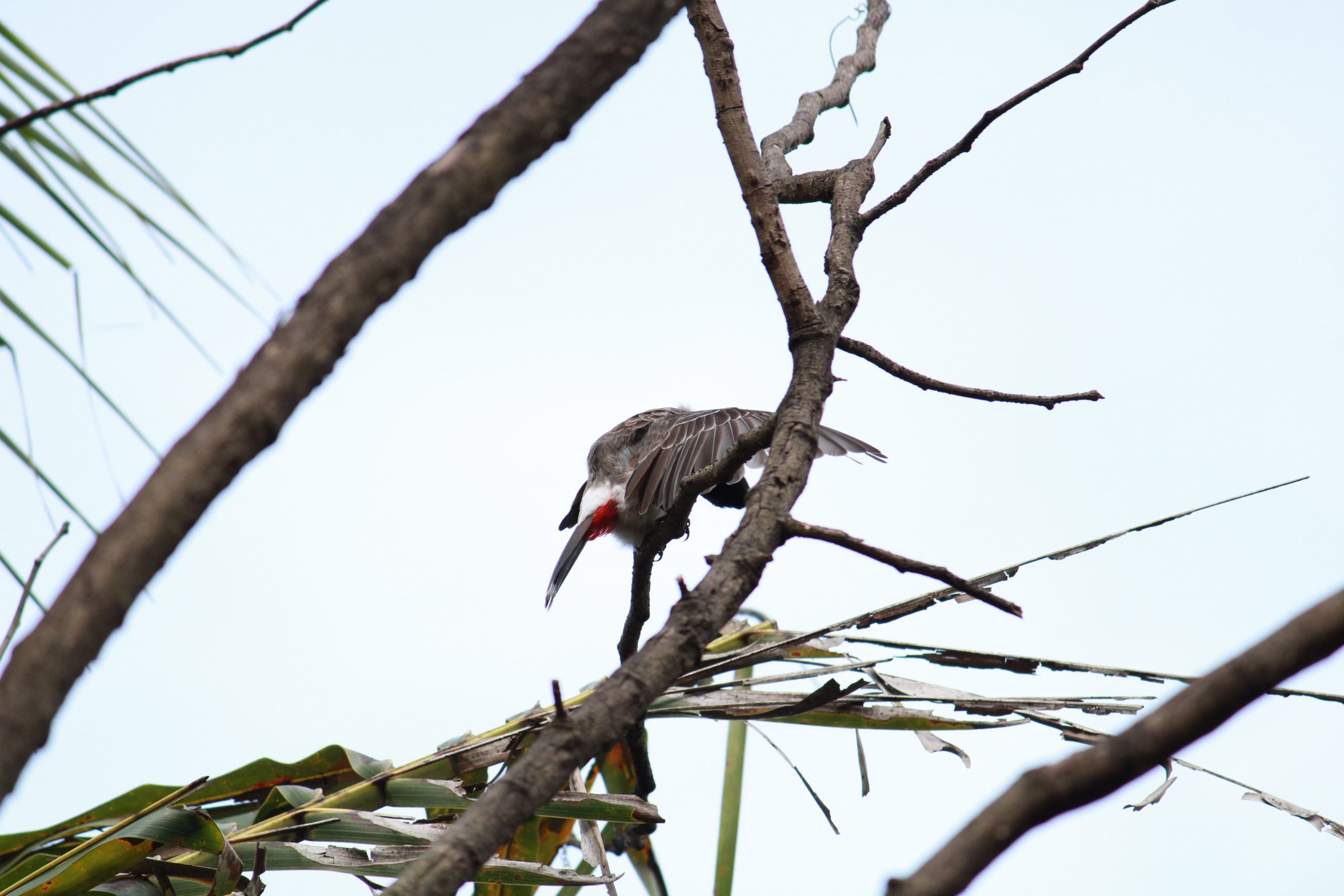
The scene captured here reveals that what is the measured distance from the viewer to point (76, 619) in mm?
671

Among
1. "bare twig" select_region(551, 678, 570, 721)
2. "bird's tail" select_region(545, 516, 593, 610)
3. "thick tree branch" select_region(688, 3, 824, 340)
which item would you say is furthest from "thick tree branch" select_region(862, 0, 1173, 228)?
"bird's tail" select_region(545, 516, 593, 610)

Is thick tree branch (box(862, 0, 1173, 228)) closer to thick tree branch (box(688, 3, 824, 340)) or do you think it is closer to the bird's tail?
thick tree branch (box(688, 3, 824, 340))

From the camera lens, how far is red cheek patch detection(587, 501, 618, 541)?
3658 mm

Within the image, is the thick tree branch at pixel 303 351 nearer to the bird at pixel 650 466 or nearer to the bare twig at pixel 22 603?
the bare twig at pixel 22 603

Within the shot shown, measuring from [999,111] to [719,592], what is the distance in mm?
1172

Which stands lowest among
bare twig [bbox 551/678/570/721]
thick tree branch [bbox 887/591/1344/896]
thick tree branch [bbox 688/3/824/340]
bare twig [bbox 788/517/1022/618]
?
thick tree branch [bbox 887/591/1344/896]

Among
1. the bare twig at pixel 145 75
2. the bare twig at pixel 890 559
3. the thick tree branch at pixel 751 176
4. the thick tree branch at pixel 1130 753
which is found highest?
the thick tree branch at pixel 751 176

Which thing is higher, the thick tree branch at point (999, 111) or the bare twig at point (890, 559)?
the thick tree branch at point (999, 111)

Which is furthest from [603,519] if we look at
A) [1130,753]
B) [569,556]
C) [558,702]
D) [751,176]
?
[1130,753]

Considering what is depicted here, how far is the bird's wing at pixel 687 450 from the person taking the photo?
3.14 m

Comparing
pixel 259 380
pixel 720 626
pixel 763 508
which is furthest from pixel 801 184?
pixel 259 380

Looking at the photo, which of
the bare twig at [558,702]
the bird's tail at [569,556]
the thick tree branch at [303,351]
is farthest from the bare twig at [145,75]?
the bird's tail at [569,556]

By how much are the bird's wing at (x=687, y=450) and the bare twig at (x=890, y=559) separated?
1.61 m

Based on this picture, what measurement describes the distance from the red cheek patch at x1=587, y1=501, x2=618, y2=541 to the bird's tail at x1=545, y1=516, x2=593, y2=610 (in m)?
0.02
